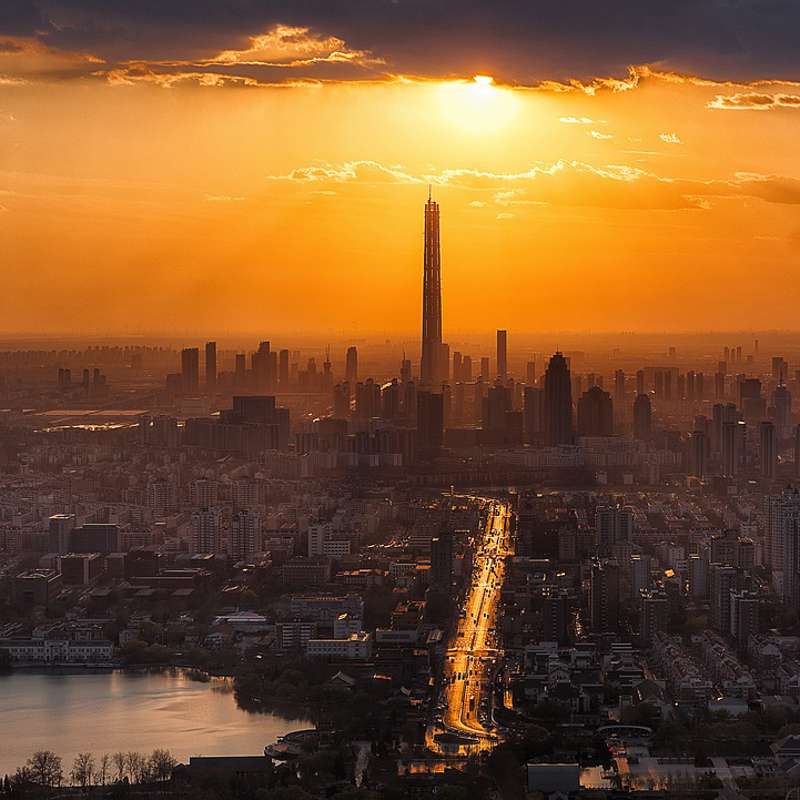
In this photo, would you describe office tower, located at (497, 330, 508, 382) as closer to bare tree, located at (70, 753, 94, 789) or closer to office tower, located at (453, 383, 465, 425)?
office tower, located at (453, 383, 465, 425)

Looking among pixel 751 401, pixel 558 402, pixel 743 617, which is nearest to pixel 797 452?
pixel 751 401

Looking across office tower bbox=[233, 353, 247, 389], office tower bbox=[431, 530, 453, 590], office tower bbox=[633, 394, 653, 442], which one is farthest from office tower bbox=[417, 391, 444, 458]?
office tower bbox=[431, 530, 453, 590]

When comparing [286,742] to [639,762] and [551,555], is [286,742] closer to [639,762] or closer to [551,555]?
[639,762]

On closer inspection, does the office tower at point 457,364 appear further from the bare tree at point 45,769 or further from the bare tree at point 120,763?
the bare tree at point 45,769

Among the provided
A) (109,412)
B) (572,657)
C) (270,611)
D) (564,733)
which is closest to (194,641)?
(270,611)

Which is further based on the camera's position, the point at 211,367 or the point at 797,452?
the point at 211,367

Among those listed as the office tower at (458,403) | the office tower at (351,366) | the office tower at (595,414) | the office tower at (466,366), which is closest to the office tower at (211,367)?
the office tower at (351,366)

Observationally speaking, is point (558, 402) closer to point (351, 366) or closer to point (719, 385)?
point (719, 385)
